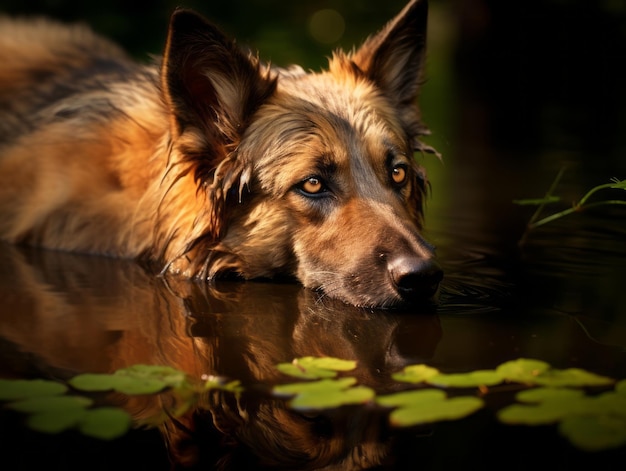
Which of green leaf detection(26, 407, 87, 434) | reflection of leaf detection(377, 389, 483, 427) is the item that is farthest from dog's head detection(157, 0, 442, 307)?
green leaf detection(26, 407, 87, 434)

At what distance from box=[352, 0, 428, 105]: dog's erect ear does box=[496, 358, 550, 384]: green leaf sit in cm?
237

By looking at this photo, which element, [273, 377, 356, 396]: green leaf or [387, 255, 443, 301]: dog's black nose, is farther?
[387, 255, 443, 301]: dog's black nose

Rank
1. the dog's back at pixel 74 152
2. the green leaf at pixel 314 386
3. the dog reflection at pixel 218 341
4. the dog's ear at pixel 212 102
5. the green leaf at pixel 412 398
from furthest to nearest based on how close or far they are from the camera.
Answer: the dog's back at pixel 74 152, the dog's ear at pixel 212 102, the green leaf at pixel 314 386, the green leaf at pixel 412 398, the dog reflection at pixel 218 341

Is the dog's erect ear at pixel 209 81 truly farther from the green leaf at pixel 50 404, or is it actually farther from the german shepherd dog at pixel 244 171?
the green leaf at pixel 50 404

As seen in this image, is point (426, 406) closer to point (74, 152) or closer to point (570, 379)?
point (570, 379)

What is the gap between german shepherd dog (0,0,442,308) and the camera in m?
4.11

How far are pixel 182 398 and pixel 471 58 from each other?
16.3 meters

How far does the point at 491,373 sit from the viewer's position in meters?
2.84

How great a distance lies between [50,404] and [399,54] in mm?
3111

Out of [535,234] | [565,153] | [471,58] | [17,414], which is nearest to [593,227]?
[535,234]

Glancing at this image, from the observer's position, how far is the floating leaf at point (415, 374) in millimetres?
2855

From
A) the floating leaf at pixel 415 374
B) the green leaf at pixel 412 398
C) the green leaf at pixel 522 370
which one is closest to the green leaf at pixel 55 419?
the green leaf at pixel 412 398

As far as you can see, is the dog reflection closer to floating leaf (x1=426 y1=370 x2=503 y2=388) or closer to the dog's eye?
floating leaf (x1=426 y1=370 x2=503 y2=388)

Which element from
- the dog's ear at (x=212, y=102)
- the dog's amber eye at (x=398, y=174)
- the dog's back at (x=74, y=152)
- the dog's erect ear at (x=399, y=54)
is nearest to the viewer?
the dog's ear at (x=212, y=102)
